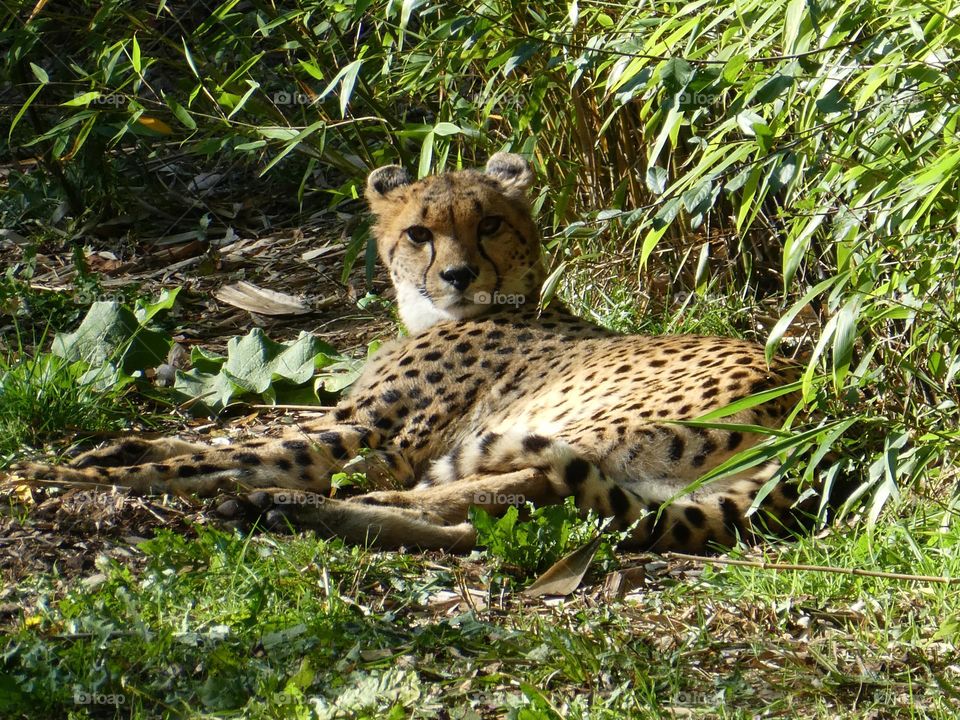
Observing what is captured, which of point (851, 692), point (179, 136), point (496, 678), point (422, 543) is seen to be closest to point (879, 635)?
point (851, 692)

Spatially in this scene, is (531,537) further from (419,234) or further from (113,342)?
(113,342)

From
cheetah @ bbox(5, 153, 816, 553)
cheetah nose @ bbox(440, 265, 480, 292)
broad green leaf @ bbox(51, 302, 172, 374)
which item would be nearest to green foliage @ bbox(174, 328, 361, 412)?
broad green leaf @ bbox(51, 302, 172, 374)

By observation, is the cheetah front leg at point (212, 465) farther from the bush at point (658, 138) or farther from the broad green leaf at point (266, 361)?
the bush at point (658, 138)

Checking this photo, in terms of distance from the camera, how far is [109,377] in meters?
4.91

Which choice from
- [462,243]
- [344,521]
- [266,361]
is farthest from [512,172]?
[344,521]

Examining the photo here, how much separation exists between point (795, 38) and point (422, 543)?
5.80 ft

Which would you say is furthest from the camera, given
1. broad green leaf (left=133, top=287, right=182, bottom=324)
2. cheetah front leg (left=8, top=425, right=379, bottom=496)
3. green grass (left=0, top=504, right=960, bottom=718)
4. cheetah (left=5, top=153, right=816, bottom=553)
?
broad green leaf (left=133, top=287, right=182, bottom=324)

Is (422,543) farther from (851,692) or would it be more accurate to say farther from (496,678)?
(851,692)

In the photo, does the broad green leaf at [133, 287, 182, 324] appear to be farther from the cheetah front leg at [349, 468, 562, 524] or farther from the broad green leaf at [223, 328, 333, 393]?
the cheetah front leg at [349, 468, 562, 524]

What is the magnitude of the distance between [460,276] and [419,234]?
267 mm

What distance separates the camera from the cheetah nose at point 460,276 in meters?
4.89

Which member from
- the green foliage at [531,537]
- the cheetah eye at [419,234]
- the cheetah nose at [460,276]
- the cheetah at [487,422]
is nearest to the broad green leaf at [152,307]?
the cheetah at [487,422]

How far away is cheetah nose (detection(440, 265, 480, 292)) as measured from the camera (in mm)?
4887

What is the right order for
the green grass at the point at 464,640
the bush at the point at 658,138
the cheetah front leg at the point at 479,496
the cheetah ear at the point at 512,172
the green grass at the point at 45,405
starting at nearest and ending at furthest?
the green grass at the point at 464,640 → the bush at the point at 658,138 → the cheetah front leg at the point at 479,496 → the green grass at the point at 45,405 → the cheetah ear at the point at 512,172
